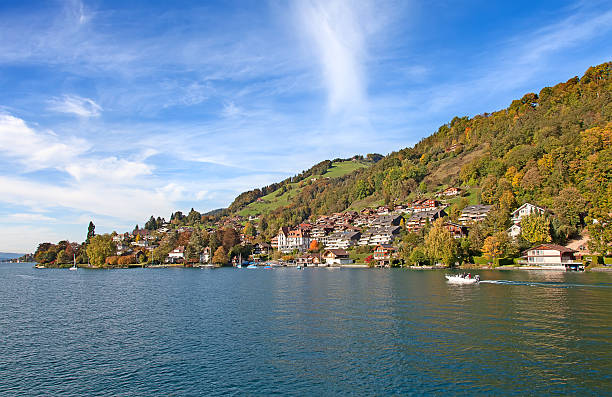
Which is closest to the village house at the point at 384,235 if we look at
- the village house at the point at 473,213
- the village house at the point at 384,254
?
the village house at the point at 384,254

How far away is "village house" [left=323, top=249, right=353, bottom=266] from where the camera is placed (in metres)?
145

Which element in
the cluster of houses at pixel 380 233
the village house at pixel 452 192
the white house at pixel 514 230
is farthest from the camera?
the village house at pixel 452 192

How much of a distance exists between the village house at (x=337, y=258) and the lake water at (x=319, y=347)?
96.7 meters

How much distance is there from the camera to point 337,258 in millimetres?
146750

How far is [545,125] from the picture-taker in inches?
6014

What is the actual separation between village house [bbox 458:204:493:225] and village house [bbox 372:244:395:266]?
2948 cm

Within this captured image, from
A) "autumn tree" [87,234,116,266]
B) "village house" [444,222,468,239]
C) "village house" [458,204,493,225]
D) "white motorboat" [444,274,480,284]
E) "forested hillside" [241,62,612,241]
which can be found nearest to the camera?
"white motorboat" [444,274,480,284]

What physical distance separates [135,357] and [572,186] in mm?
121327

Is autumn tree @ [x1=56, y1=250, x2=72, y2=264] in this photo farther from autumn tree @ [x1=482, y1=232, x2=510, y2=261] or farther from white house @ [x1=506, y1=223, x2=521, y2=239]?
white house @ [x1=506, y1=223, x2=521, y2=239]

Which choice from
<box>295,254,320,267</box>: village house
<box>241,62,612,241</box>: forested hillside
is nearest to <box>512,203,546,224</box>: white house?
<box>241,62,612,241</box>: forested hillside

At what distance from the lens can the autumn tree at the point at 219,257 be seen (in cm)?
16312

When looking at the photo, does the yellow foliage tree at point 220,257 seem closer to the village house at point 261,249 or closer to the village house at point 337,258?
the village house at point 261,249

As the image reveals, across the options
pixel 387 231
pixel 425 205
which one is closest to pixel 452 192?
pixel 425 205

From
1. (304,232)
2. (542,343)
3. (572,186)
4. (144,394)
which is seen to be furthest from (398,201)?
(144,394)
